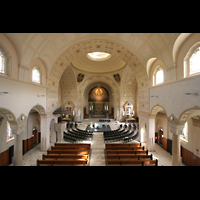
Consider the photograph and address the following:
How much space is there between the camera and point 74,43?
10914mm

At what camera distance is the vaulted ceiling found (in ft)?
24.7

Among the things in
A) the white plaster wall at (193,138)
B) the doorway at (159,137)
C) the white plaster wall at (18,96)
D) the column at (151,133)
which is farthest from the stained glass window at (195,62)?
the white plaster wall at (18,96)

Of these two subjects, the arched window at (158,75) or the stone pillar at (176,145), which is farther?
the arched window at (158,75)

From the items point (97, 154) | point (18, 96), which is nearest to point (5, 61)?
point (18, 96)

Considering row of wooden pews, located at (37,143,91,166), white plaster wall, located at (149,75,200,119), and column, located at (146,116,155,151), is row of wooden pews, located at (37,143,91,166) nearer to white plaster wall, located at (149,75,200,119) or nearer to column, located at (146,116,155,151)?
column, located at (146,116,155,151)

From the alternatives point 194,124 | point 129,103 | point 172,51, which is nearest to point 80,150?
point 194,124

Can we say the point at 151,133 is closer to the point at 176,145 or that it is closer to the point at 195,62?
the point at 176,145

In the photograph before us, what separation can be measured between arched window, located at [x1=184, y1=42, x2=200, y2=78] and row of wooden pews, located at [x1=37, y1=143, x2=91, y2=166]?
9736 millimetres

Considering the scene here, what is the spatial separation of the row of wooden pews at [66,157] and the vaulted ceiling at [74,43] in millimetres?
7775

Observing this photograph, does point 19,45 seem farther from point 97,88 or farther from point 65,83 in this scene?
point 97,88

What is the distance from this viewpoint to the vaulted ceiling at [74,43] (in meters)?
7.52

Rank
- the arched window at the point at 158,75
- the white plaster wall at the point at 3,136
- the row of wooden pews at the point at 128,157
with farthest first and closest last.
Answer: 1. the arched window at the point at 158,75
2. the white plaster wall at the point at 3,136
3. the row of wooden pews at the point at 128,157

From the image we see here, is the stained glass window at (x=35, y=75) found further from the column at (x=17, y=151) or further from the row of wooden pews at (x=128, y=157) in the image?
the row of wooden pews at (x=128, y=157)

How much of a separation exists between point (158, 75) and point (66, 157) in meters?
11.5
